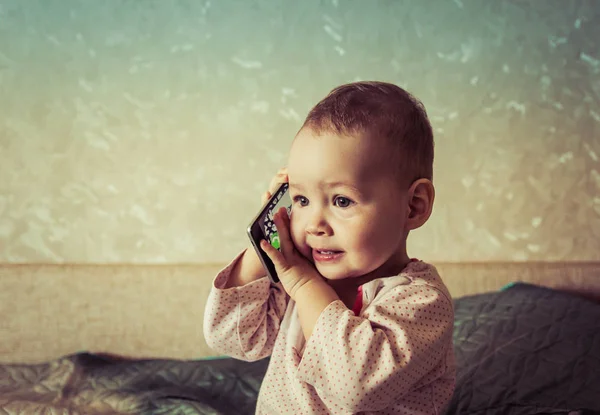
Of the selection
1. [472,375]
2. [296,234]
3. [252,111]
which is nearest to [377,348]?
[296,234]

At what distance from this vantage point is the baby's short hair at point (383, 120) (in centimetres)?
93

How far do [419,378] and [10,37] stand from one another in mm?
1433

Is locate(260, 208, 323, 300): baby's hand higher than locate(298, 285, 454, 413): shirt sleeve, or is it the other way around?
locate(260, 208, 323, 300): baby's hand

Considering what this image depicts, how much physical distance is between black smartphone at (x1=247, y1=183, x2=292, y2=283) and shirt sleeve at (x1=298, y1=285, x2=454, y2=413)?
0.13 m

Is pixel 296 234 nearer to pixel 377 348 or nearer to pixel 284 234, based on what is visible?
pixel 284 234

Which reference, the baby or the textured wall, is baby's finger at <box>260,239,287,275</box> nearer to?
the baby

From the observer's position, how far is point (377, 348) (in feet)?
2.89

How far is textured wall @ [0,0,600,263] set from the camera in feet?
5.79

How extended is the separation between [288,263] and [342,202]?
132 millimetres

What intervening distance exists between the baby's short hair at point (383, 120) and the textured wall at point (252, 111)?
825mm

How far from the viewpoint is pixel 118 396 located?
1496 mm

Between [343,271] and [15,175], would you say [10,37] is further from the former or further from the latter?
[343,271]

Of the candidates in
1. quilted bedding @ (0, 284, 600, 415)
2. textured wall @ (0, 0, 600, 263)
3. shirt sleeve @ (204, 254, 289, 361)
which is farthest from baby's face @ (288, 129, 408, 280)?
textured wall @ (0, 0, 600, 263)

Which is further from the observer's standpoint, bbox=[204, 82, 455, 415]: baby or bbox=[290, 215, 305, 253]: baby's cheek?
bbox=[290, 215, 305, 253]: baby's cheek
